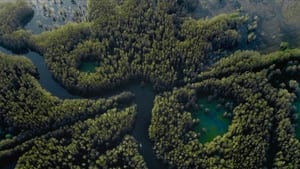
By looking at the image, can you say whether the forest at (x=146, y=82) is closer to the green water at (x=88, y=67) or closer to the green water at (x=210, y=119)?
the green water at (x=88, y=67)

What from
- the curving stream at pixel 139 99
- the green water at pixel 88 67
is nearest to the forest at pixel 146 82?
the green water at pixel 88 67

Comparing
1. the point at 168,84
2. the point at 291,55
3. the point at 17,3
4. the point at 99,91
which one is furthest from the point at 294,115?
the point at 17,3

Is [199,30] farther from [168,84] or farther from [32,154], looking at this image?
[32,154]

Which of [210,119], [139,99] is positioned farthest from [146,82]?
[210,119]

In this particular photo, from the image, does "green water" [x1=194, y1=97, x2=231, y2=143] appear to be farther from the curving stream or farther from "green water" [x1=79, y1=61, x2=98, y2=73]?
"green water" [x1=79, y1=61, x2=98, y2=73]

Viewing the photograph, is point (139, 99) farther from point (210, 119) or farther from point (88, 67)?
point (210, 119)
